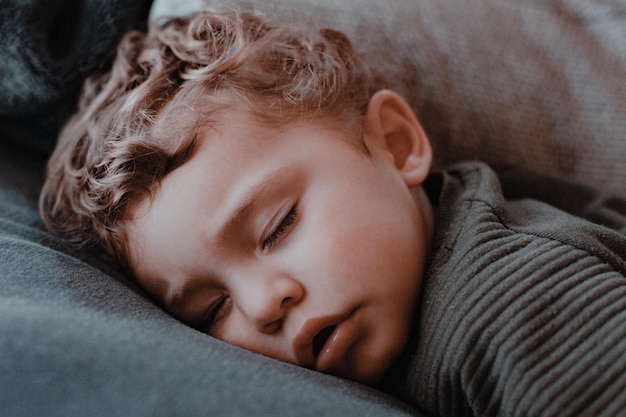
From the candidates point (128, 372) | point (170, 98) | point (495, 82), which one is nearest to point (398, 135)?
point (495, 82)

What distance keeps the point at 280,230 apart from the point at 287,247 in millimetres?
27

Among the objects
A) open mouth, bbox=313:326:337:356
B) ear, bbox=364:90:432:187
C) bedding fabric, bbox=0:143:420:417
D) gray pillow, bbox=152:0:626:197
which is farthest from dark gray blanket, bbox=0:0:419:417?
gray pillow, bbox=152:0:626:197

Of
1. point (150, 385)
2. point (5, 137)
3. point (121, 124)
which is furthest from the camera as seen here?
point (5, 137)

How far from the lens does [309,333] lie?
664 mm

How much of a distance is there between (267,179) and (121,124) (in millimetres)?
220

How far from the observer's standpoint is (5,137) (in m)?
1.10

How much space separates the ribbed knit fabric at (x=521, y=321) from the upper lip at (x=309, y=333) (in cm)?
10

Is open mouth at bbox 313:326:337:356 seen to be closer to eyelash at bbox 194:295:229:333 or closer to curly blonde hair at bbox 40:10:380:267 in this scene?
eyelash at bbox 194:295:229:333

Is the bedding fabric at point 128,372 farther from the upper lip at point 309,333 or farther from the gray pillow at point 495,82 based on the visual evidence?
the gray pillow at point 495,82

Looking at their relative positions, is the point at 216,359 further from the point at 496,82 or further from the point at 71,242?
the point at 496,82

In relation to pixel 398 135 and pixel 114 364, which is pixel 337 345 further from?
pixel 398 135

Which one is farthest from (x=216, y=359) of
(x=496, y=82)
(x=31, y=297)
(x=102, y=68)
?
(x=496, y=82)

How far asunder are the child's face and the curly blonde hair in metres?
0.04

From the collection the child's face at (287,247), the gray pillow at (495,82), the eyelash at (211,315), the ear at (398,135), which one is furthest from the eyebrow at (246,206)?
the gray pillow at (495,82)
